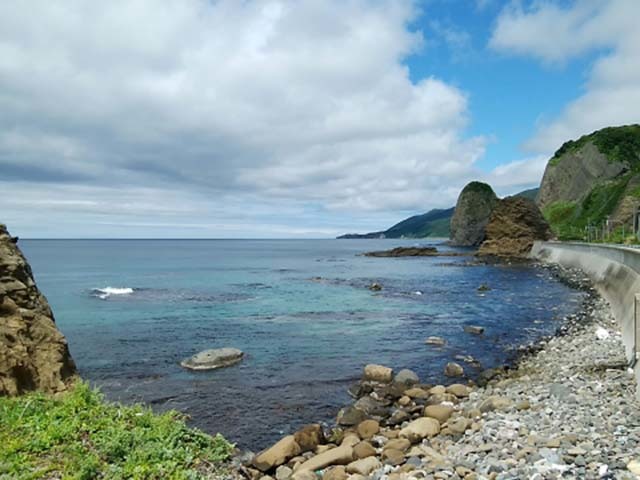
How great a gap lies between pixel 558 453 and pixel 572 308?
26.6 meters

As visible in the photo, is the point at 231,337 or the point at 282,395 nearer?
the point at 282,395

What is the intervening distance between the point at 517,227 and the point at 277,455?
319 ft

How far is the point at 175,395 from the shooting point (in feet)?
51.6

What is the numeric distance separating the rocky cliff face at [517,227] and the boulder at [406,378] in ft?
282

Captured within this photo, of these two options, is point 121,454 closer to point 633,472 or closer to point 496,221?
point 633,472

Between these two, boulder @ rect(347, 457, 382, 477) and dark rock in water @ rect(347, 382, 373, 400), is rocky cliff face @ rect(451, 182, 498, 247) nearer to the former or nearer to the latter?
dark rock in water @ rect(347, 382, 373, 400)

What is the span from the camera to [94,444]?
8.17 meters

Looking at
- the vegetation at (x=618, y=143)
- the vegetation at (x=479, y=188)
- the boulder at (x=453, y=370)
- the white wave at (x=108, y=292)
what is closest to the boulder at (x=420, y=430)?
the boulder at (x=453, y=370)

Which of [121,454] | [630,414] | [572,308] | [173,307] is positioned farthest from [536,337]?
[173,307]

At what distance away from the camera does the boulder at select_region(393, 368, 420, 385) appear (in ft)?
54.3

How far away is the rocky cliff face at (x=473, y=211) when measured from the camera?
15988cm

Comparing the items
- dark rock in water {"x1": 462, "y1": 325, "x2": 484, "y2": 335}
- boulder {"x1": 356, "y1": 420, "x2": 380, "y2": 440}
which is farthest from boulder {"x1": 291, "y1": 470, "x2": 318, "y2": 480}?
A: dark rock in water {"x1": 462, "y1": 325, "x2": 484, "y2": 335}

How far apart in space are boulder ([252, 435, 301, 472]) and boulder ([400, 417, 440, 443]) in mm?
2576

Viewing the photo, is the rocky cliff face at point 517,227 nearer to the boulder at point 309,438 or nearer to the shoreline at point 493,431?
the shoreline at point 493,431
